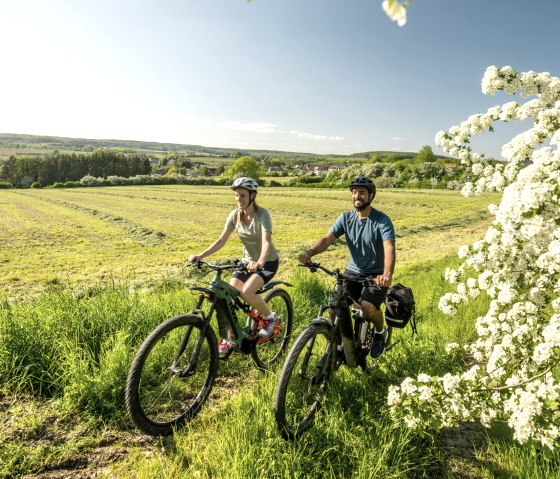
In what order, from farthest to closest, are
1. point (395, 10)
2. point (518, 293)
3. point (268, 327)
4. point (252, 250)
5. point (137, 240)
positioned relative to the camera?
point (137, 240), point (252, 250), point (268, 327), point (518, 293), point (395, 10)

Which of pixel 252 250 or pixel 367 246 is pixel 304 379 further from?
pixel 252 250

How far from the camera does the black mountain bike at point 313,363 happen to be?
3156mm

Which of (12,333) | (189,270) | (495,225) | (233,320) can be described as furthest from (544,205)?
(189,270)

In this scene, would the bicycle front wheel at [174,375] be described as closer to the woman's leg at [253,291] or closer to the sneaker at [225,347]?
the sneaker at [225,347]

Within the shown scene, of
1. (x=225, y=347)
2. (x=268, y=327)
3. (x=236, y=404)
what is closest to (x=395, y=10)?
(x=236, y=404)

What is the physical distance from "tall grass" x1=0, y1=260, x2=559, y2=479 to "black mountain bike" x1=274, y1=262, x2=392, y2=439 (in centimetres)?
12

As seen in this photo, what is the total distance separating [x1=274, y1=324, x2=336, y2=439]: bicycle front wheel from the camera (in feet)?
10.3

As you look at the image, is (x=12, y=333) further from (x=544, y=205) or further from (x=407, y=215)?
(x=407, y=215)

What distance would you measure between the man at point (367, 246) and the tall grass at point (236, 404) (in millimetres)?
643

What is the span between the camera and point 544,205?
2029 mm

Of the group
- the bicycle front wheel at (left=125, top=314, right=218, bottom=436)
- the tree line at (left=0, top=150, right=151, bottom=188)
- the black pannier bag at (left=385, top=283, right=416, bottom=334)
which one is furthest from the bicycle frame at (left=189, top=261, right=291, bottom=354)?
the tree line at (left=0, top=150, right=151, bottom=188)

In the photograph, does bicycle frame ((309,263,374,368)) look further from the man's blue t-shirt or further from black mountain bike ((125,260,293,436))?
black mountain bike ((125,260,293,436))

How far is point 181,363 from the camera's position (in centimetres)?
392

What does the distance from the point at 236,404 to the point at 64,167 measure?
99206mm
